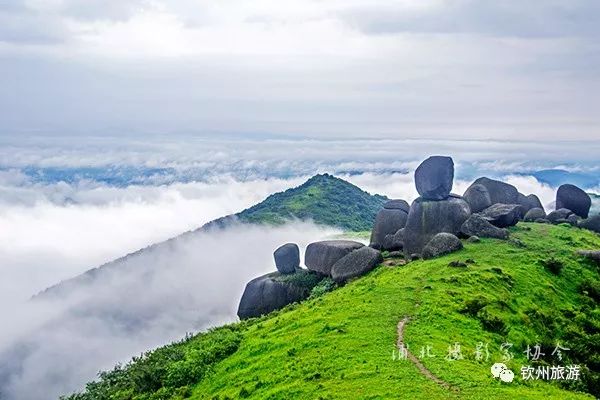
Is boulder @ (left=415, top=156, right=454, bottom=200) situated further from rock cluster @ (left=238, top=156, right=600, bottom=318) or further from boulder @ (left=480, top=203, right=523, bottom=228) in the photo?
boulder @ (left=480, top=203, right=523, bottom=228)

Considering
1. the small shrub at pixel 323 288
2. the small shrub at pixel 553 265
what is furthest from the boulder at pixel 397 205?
the small shrub at pixel 553 265

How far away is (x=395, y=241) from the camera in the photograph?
76.9 meters

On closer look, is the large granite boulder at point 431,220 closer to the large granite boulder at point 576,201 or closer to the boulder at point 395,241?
the boulder at point 395,241

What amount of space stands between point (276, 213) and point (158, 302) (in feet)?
161

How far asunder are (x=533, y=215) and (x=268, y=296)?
4170cm

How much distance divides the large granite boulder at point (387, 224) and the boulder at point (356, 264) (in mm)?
10184

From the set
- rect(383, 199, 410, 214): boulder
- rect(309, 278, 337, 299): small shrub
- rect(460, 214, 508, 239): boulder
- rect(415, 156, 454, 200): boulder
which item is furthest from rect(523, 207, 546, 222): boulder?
rect(309, 278, 337, 299): small shrub

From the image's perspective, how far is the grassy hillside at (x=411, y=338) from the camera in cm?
3158

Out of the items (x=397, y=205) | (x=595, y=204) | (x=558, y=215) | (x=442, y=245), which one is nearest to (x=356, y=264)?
(x=442, y=245)

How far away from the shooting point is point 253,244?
16188 centimetres

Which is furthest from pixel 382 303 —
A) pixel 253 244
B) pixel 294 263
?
pixel 253 244

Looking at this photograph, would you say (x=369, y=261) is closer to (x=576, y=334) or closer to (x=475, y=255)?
(x=475, y=255)

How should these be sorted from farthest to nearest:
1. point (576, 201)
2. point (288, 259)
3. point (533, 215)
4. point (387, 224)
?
point (576, 201)
point (533, 215)
point (288, 259)
point (387, 224)

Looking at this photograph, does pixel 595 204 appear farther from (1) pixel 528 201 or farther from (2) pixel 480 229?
(2) pixel 480 229
